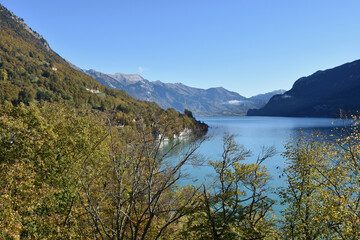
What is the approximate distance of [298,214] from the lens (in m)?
16.4

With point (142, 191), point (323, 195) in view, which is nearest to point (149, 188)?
point (142, 191)

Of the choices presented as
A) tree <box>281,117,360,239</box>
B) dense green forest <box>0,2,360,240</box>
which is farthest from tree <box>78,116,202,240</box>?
tree <box>281,117,360,239</box>

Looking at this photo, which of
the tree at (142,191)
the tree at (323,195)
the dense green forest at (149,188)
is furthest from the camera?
the tree at (323,195)

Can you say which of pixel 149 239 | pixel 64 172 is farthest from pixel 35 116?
pixel 149 239

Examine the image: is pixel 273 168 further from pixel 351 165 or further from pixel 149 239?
pixel 149 239

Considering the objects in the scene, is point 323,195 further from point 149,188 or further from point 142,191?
point 142,191

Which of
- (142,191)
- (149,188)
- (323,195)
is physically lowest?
(323,195)

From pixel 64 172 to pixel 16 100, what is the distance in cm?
11313

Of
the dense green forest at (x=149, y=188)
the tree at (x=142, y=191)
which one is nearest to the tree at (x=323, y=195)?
the dense green forest at (x=149, y=188)

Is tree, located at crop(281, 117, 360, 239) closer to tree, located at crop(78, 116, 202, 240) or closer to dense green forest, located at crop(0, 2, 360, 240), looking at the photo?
dense green forest, located at crop(0, 2, 360, 240)

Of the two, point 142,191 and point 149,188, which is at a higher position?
point 149,188

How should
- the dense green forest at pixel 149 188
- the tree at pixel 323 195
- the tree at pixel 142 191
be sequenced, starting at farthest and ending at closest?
the tree at pixel 323 195
the dense green forest at pixel 149 188
the tree at pixel 142 191

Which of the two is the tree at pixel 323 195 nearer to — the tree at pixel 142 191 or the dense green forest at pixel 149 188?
the dense green forest at pixel 149 188

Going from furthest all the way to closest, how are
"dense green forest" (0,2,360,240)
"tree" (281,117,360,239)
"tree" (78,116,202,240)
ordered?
"tree" (281,117,360,239) < "dense green forest" (0,2,360,240) < "tree" (78,116,202,240)
